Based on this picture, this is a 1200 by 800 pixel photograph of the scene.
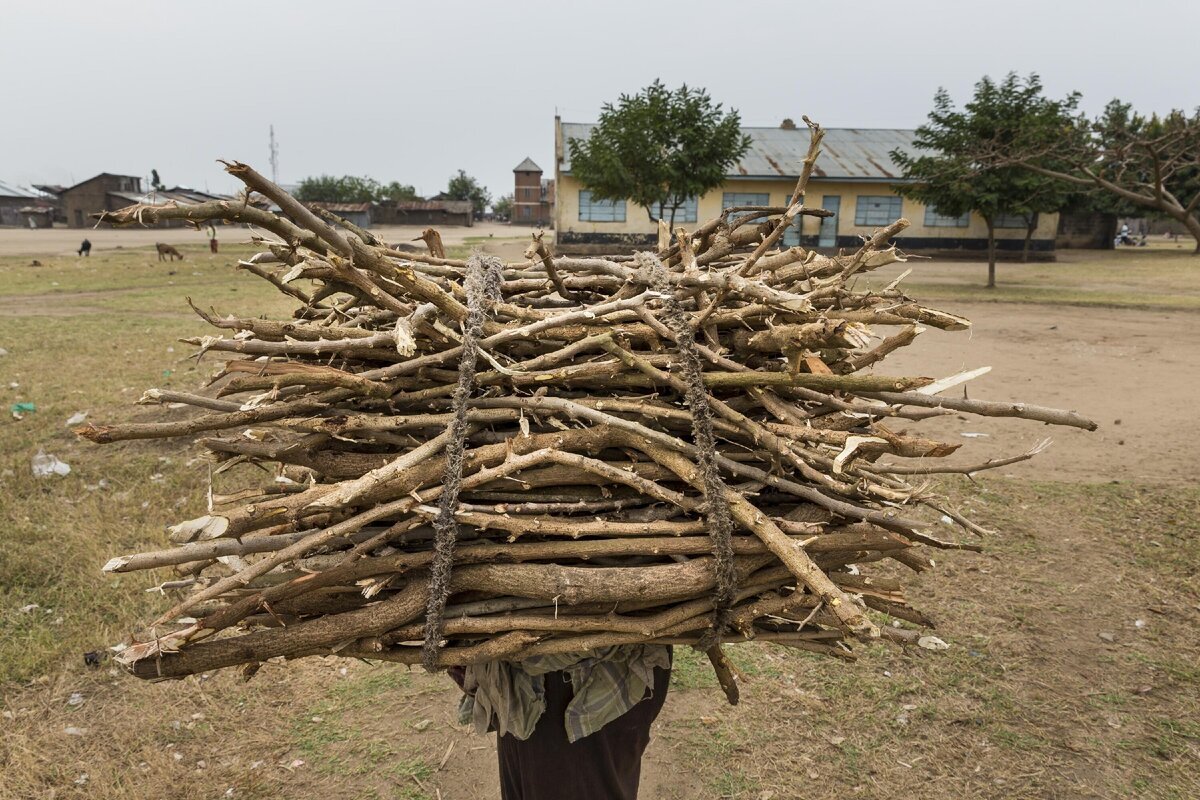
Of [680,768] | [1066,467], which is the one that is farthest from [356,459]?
[1066,467]

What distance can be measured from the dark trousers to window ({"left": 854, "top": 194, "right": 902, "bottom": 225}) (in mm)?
34041

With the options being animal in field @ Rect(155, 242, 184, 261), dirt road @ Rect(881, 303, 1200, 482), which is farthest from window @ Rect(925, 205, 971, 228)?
animal in field @ Rect(155, 242, 184, 261)

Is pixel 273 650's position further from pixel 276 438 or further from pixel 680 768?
pixel 680 768

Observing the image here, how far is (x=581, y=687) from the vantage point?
2.07 m

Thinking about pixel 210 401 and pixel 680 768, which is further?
pixel 680 768

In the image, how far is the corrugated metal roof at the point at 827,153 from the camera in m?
31.6

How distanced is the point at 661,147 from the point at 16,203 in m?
71.5

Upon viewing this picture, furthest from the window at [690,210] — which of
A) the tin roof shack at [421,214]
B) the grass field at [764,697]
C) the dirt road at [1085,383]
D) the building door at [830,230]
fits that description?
the tin roof shack at [421,214]

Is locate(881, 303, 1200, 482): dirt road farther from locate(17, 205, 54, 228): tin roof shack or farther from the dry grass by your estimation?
locate(17, 205, 54, 228): tin roof shack

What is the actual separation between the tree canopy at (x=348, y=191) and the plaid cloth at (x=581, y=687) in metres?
75.0

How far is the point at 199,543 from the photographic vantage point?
180 cm

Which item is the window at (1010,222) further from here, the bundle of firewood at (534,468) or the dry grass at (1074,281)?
the bundle of firewood at (534,468)

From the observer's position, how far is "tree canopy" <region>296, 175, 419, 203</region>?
74.0 metres

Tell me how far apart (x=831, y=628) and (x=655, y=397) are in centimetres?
79
